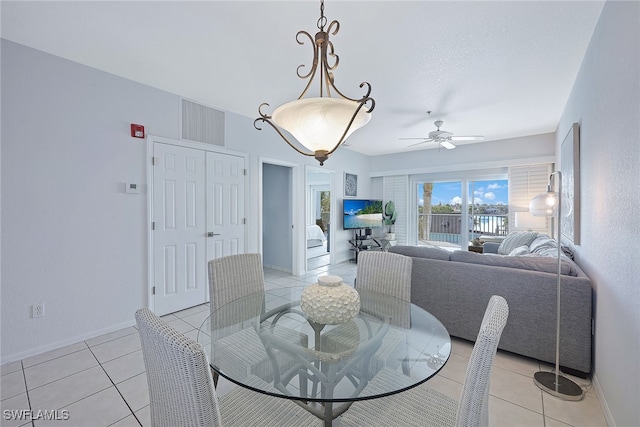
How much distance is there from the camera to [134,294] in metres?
2.92

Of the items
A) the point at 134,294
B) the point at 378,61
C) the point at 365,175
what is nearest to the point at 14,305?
the point at 134,294

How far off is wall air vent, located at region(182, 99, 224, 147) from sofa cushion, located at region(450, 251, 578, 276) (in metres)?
3.18

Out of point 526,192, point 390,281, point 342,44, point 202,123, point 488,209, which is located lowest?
point 390,281

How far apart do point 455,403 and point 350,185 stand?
17.2ft

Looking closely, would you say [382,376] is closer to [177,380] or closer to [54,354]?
[177,380]

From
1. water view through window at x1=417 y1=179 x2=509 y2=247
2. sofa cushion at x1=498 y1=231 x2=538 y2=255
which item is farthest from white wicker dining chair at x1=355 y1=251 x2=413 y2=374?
water view through window at x1=417 y1=179 x2=509 y2=247

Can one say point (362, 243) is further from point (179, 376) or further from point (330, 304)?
point (179, 376)

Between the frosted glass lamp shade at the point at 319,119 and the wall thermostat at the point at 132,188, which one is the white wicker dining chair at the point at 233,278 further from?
the wall thermostat at the point at 132,188

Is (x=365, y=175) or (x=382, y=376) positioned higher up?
(x=365, y=175)

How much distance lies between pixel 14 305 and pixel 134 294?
87 centimetres

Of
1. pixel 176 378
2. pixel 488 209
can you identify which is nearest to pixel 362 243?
pixel 488 209

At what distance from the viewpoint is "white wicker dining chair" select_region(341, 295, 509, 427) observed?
779 mm

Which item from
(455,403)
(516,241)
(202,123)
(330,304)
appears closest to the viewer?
(455,403)

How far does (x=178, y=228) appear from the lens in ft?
10.7
